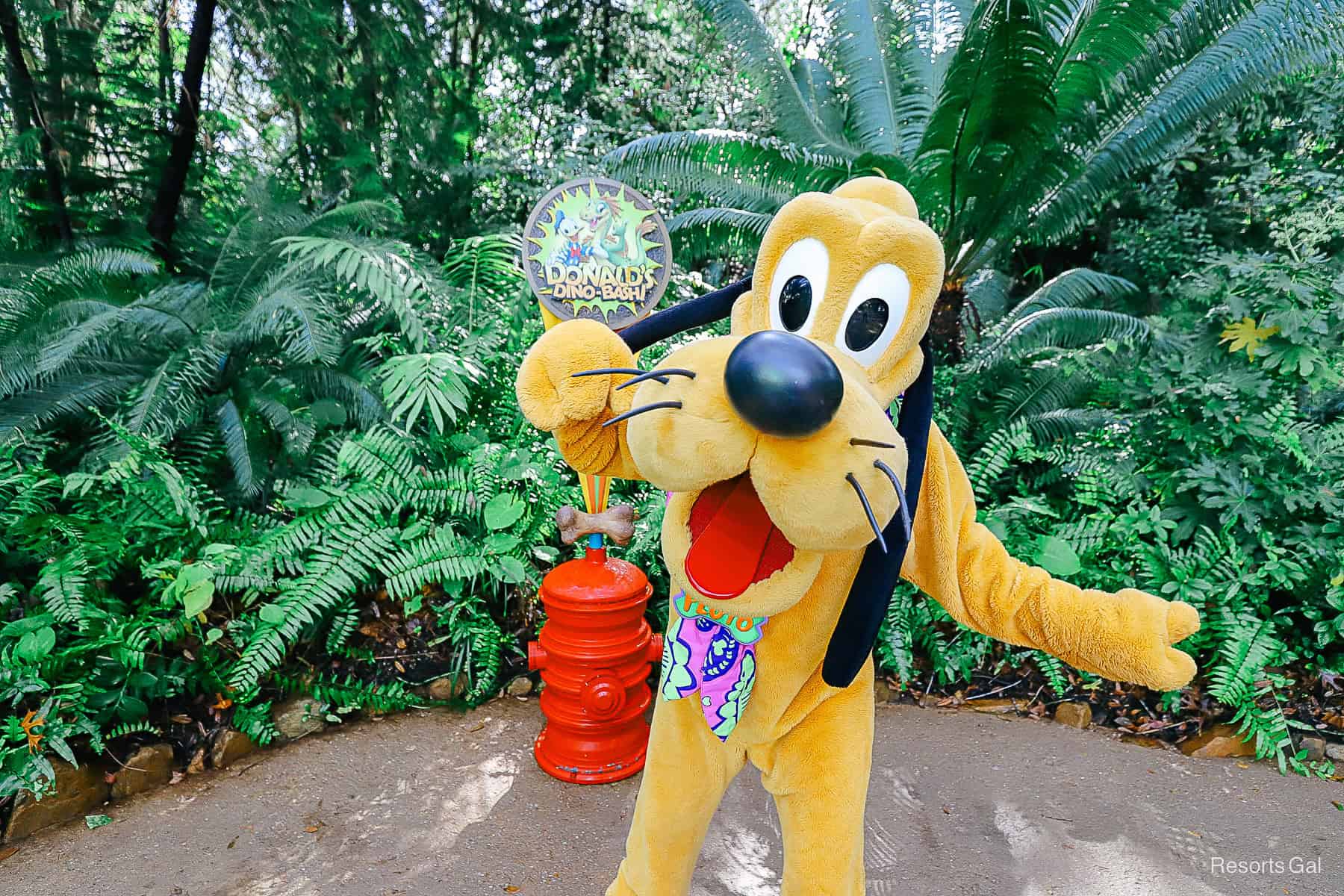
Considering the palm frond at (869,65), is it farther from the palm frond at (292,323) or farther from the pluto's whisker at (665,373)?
the pluto's whisker at (665,373)

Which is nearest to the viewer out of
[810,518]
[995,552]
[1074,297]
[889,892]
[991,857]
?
[810,518]

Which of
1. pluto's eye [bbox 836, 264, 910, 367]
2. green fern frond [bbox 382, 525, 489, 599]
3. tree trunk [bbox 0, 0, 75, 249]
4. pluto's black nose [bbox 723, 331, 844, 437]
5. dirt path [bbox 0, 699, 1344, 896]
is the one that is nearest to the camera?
pluto's black nose [bbox 723, 331, 844, 437]

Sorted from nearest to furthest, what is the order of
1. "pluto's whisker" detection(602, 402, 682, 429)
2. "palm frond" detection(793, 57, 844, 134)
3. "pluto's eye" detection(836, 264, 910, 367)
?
"pluto's whisker" detection(602, 402, 682, 429), "pluto's eye" detection(836, 264, 910, 367), "palm frond" detection(793, 57, 844, 134)

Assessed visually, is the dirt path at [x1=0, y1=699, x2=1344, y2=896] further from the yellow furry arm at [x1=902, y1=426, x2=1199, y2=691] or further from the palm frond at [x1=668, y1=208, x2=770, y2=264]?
the palm frond at [x1=668, y1=208, x2=770, y2=264]

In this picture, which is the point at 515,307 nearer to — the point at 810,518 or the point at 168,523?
the point at 168,523

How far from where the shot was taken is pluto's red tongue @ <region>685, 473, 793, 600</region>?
45.4 inches

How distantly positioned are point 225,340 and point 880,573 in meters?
3.83

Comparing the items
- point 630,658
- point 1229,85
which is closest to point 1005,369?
point 1229,85

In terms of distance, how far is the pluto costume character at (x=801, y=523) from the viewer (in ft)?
3.36

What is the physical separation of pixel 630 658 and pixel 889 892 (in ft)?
3.62

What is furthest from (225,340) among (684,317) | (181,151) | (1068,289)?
(1068,289)

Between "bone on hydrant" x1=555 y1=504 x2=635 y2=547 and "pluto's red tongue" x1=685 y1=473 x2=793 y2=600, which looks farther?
"bone on hydrant" x1=555 y1=504 x2=635 y2=547

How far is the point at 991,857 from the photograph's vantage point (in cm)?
241

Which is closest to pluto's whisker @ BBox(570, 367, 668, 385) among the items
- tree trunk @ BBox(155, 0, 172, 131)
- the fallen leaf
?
the fallen leaf
